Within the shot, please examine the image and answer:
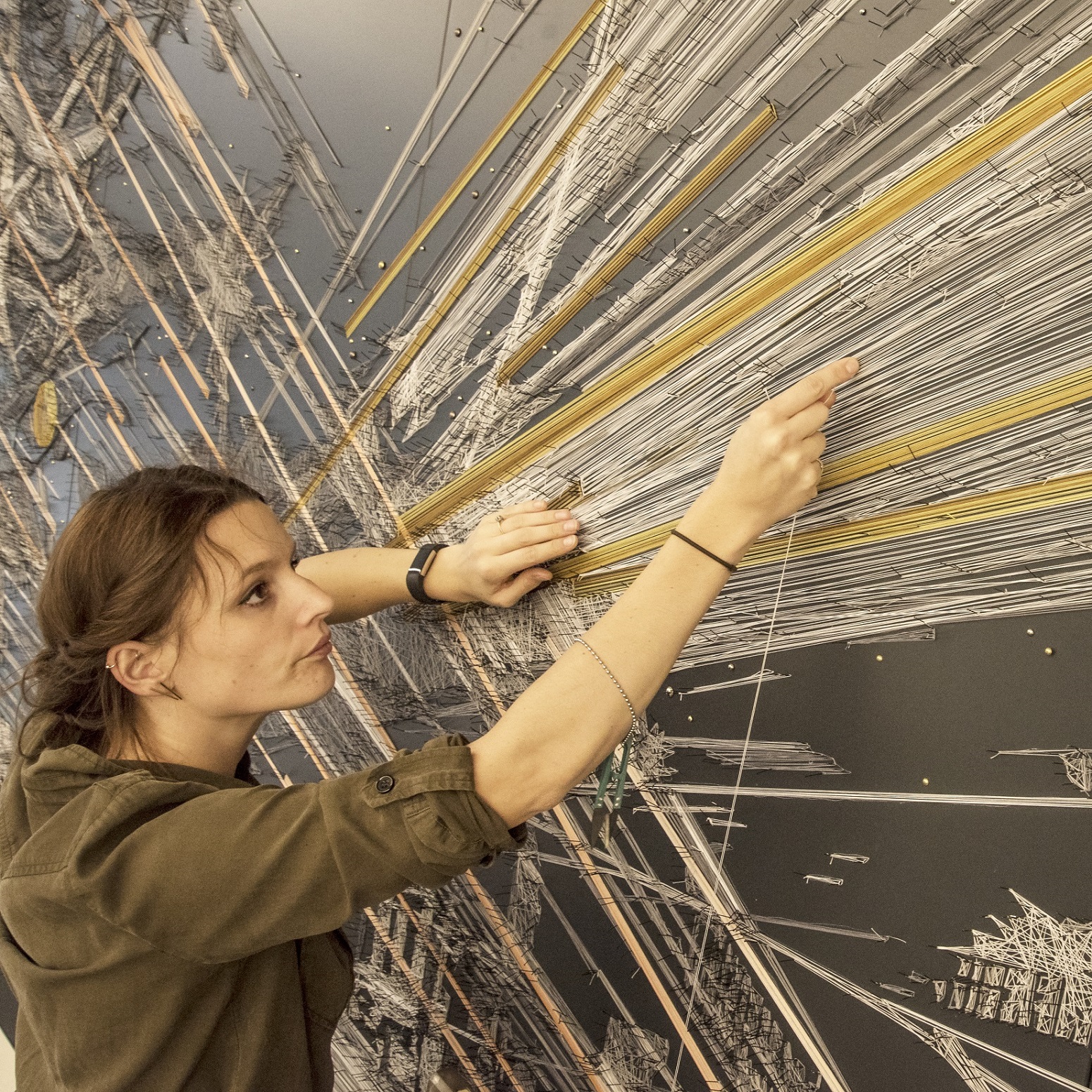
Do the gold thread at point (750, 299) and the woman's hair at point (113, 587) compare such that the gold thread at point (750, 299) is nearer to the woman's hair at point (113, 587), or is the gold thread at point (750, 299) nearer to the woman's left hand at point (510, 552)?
the woman's left hand at point (510, 552)

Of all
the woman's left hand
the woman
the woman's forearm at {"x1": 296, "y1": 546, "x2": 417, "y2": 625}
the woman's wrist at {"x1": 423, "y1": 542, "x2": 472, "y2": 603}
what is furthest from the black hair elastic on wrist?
the woman's forearm at {"x1": 296, "y1": 546, "x2": 417, "y2": 625}

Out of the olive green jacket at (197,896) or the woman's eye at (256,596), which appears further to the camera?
the woman's eye at (256,596)

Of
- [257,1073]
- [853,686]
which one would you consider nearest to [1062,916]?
[853,686]

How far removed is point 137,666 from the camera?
911mm

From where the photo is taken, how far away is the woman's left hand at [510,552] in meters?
0.96

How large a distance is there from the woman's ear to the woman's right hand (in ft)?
1.76

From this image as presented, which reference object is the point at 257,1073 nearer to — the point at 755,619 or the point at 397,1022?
the point at 397,1022

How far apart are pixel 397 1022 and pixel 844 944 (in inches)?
32.7

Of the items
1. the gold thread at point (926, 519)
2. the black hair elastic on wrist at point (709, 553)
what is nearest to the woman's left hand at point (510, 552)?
the gold thread at point (926, 519)

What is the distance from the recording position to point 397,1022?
1.38 meters

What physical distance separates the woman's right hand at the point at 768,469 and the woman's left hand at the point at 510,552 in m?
0.23

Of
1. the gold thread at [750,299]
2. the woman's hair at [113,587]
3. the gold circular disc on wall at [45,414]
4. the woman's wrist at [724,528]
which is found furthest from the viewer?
the gold circular disc on wall at [45,414]

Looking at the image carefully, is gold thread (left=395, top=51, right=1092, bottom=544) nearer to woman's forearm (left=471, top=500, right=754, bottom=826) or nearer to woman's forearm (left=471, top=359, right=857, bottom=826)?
woman's forearm (left=471, top=359, right=857, bottom=826)

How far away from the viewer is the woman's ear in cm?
89
